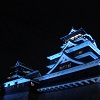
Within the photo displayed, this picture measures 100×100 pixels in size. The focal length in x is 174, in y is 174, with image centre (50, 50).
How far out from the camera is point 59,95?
25.2 meters

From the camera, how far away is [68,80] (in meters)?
24.2

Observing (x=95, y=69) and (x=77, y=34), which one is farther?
(x=77, y=34)

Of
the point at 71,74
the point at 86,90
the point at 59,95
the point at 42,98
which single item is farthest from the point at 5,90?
the point at 86,90

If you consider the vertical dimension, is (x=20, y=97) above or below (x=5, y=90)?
below

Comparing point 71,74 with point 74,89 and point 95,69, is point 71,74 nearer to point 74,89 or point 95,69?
point 74,89

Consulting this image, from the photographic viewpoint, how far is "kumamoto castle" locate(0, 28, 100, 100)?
21.9 metres

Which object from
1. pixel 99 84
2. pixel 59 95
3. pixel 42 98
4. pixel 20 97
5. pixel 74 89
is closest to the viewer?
pixel 99 84

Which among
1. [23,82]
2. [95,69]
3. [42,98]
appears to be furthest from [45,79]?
[95,69]

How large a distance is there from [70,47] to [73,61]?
6256 mm

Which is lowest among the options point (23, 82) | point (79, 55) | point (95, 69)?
point (95, 69)

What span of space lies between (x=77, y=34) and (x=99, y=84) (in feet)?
49.3

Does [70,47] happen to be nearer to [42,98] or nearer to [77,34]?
[77,34]

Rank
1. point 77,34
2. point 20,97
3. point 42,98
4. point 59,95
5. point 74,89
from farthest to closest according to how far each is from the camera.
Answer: point 77,34 < point 20,97 < point 42,98 < point 59,95 < point 74,89

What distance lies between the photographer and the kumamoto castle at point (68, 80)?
2192cm
